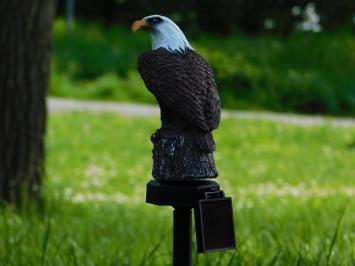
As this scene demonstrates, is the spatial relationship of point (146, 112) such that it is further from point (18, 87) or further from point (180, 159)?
point (180, 159)

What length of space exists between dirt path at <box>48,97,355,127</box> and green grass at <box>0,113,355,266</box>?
86 cm

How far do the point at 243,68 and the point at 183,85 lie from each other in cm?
1548

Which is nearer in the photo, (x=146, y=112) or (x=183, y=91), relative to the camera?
(x=183, y=91)

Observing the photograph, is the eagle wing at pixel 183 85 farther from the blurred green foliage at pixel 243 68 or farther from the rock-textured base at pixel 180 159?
the blurred green foliage at pixel 243 68

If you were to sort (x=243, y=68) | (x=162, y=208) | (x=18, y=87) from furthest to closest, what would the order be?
1. (x=243, y=68)
2. (x=162, y=208)
3. (x=18, y=87)

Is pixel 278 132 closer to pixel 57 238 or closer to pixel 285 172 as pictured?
pixel 285 172

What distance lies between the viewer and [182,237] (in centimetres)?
266

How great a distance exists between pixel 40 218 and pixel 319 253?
2597mm

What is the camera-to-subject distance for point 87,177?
884 centimetres

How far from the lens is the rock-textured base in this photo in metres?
2.57

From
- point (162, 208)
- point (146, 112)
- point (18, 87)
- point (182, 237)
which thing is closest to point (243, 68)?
point (146, 112)

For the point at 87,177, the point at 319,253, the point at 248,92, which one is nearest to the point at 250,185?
the point at 87,177

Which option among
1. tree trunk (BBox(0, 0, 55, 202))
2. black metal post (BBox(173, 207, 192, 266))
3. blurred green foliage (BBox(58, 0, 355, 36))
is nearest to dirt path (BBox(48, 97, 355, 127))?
tree trunk (BBox(0, 0, 55, 202))

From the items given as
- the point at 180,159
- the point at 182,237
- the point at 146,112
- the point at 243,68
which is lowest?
the point at 182,237
